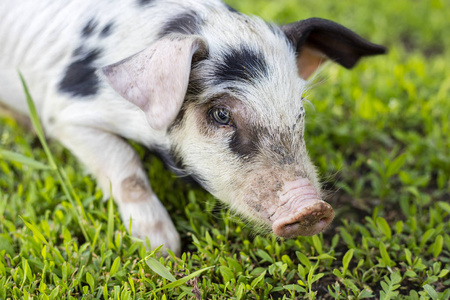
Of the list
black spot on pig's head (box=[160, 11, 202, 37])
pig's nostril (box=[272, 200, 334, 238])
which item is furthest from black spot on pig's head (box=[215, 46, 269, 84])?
pig's nostril (box=[272, 200, 334, 238])

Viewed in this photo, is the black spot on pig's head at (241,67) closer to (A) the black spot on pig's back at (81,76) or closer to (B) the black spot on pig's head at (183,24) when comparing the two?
(B) the black spot on pig's head at (183,24)

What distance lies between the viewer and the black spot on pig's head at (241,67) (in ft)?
7.44

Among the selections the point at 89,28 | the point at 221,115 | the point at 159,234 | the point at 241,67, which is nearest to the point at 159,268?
the point at 159,234

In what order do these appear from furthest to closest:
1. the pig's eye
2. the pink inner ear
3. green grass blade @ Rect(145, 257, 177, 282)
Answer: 1. the pink inner ear
2. the pig's eye
3. green grass blade @ Rect(145, 257, 177, 282)

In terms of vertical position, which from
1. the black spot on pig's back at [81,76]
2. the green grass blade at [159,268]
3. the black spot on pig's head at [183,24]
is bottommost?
the green grass blade at [159,268]

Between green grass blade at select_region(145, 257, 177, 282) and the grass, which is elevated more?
green grass blade at select_region(145, 257, 177, 282)

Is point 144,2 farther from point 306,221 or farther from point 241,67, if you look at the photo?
point 306,221

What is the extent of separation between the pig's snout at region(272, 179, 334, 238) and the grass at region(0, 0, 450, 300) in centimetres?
27

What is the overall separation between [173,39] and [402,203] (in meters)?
1.59

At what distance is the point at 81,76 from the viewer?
259cm

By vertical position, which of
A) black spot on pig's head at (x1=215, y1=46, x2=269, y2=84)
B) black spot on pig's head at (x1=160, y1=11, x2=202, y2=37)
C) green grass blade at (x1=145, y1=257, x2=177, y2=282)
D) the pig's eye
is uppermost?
black spot on pig's head at (x1=160, y1=11, x2=202, y2=37)

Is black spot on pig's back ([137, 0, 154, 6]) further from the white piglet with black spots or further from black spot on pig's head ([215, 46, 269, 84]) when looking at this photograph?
black spot on pig's head ([215, 46, 269, 84])

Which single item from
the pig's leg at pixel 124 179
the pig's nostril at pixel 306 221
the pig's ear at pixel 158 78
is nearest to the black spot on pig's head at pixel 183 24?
the pig's ear at pixel 158 78

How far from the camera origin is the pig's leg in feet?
8.18
